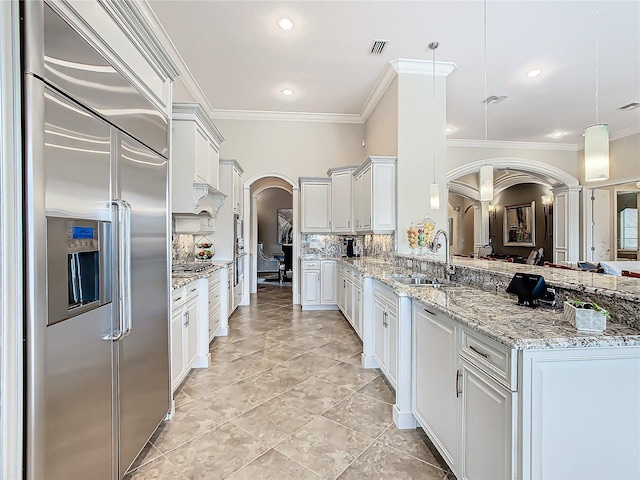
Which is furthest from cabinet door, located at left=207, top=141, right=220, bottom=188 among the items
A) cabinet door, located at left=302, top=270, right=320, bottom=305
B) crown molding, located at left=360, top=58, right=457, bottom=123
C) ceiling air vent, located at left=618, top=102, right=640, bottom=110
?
ceiling air vent, located at left=618, top=102, right=640, bottom=110

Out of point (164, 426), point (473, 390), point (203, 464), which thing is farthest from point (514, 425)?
point (164, 426)

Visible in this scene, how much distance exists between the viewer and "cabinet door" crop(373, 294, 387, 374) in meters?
3.14

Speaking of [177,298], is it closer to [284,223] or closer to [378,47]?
[378,47]

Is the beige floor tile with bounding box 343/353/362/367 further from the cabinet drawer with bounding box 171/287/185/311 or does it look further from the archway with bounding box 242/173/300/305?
the archway with bounding box 242/173/300/305

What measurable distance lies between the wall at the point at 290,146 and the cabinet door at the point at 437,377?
488 cm

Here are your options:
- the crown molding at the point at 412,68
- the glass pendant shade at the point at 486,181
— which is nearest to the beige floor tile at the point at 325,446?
the glass pendant shade at the point at 486,181

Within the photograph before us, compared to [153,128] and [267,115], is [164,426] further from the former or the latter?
[267,115]

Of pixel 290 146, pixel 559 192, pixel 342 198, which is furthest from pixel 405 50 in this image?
pixel 559 192

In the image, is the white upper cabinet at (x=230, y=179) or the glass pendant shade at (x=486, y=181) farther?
the white upper cabinet at (x=230, y=179)

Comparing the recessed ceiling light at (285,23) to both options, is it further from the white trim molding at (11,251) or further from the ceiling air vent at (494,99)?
the ceiling air vent at (494,99)

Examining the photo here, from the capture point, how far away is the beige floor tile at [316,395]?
2795 mm

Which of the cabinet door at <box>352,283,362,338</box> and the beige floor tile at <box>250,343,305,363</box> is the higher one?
the cabinet door at <box>352,283,362,338</box>

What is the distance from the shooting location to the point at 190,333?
3307 millimetres

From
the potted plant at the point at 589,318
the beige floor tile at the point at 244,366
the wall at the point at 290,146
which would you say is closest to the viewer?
the potted plant at the point at 589,318
